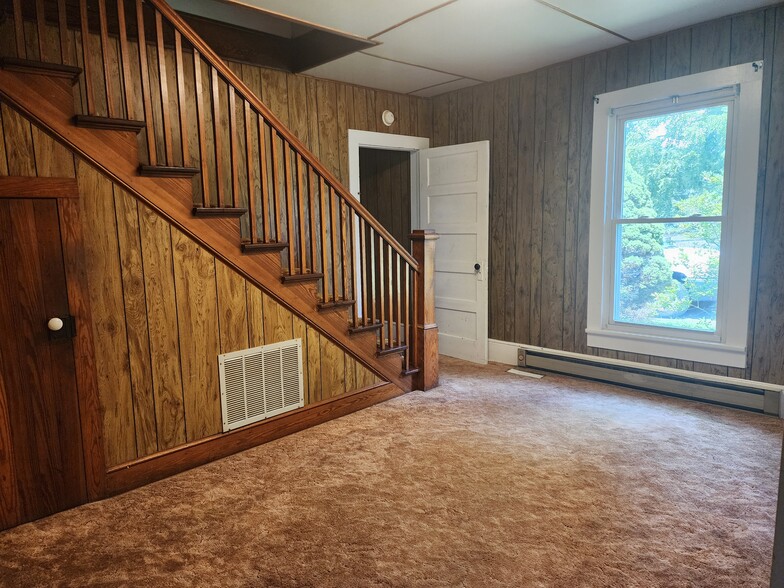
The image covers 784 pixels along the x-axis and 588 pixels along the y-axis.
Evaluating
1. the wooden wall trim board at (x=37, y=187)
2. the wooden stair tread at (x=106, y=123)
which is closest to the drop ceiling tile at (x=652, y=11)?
the wooden stair tread at (x=106, y=123)

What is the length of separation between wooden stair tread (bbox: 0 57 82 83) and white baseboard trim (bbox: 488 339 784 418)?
12.3 feet

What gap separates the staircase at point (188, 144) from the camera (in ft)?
7.13

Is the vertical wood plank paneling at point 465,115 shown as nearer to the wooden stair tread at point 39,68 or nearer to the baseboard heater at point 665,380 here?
the baseboard heater at point 665,380

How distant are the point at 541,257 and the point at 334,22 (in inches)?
96.6

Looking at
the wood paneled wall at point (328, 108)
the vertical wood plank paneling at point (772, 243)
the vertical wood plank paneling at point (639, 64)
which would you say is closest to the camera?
the vertical wood plank paneling at point (772, 243)

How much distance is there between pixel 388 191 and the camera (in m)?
5.55

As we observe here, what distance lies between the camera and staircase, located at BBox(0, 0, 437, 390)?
2174 mm

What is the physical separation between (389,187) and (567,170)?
6.70 feet

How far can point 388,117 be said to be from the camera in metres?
4.79

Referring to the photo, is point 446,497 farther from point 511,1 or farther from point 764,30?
point 764,30

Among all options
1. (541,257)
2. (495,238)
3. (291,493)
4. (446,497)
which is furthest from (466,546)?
(495,238)

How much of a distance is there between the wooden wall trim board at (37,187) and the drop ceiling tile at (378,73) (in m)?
2.30

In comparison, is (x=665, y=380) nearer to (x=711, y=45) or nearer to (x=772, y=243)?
(x=772, y=243)

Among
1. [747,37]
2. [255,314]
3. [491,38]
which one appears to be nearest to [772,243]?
[747,37]
